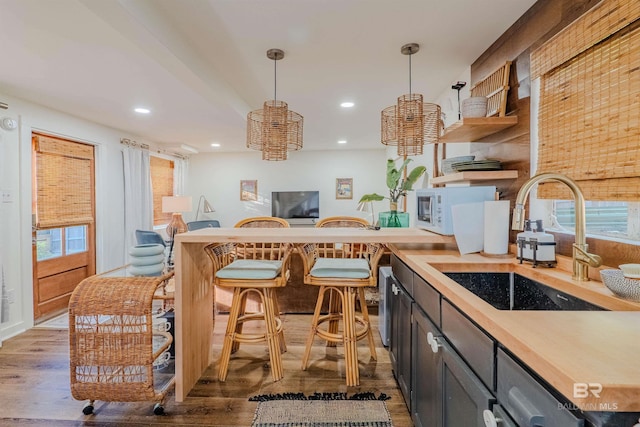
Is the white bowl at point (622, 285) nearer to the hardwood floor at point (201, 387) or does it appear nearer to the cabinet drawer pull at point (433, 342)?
the cabinet drawer pull at point (433, 342)

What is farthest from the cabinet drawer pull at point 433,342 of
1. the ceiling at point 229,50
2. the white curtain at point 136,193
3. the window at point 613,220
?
the white curtain at point 136,193

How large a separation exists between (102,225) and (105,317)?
314cm

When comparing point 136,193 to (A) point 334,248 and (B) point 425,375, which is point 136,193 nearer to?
(A) point 334,248

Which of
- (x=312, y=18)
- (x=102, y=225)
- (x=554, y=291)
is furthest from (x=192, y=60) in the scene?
(x=102, y=225)

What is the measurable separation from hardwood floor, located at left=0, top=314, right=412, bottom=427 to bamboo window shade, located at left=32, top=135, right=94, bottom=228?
1.48 meters

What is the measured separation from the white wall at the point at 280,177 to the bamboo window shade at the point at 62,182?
2.90m

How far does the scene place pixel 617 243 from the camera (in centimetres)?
128

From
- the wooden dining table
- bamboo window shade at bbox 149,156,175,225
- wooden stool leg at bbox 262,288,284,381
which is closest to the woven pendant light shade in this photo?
the wooden dining table

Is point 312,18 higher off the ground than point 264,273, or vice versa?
point 312,18

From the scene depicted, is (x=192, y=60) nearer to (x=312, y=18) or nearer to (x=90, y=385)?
(x=312, y=18)

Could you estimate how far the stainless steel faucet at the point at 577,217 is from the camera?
1.22m

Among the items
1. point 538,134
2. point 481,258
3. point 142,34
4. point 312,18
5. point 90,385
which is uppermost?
point 312,18

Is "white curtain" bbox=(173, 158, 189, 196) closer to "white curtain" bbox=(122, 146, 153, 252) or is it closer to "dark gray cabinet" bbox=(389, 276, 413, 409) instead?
"white curtain" bbox=(122, 146, 153, 252)

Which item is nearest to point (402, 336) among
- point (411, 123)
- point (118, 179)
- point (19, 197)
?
point (411, 123)
